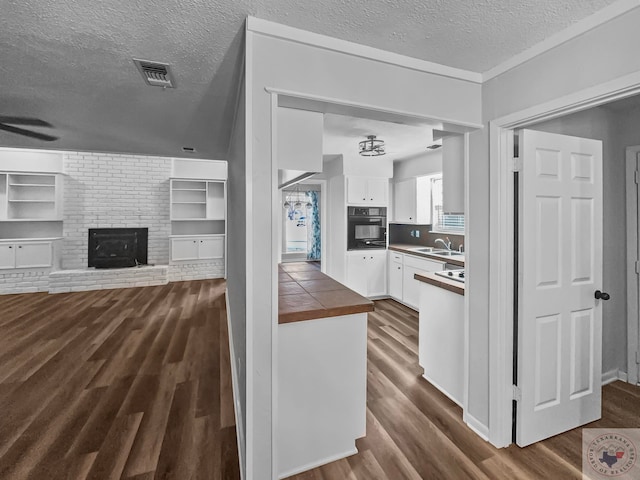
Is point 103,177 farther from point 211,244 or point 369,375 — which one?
point 369,375

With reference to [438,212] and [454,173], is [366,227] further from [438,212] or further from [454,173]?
[454,173]

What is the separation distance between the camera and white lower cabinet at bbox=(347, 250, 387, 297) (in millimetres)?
5051

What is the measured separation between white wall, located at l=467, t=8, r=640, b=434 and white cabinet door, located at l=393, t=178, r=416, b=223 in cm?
313

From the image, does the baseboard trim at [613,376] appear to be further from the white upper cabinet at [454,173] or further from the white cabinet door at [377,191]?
the white cabinet door at [377,191]

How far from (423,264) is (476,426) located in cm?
251

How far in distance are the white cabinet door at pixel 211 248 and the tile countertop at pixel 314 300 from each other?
4.72 m

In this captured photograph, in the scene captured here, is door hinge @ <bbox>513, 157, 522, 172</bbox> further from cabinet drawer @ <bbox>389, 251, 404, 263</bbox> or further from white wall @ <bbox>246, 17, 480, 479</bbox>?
cabinet drawer @ <bbox>389, 251, 404, 263</bbox>

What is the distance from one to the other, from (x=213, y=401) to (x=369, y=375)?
4.47 feet

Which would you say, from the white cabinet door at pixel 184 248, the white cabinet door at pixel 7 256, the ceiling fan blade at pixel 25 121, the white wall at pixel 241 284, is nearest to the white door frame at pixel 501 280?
the white wall at pixel 241 284

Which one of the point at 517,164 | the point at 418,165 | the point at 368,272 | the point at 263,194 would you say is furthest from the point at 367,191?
the point at 263,194

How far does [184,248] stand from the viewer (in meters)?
6.73

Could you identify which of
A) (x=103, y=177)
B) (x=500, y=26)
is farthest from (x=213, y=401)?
(x=103, y=177)

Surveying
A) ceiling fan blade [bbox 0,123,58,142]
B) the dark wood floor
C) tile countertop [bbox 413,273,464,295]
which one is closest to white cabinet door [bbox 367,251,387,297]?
the dark wood floor

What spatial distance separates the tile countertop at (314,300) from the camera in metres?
1.73
